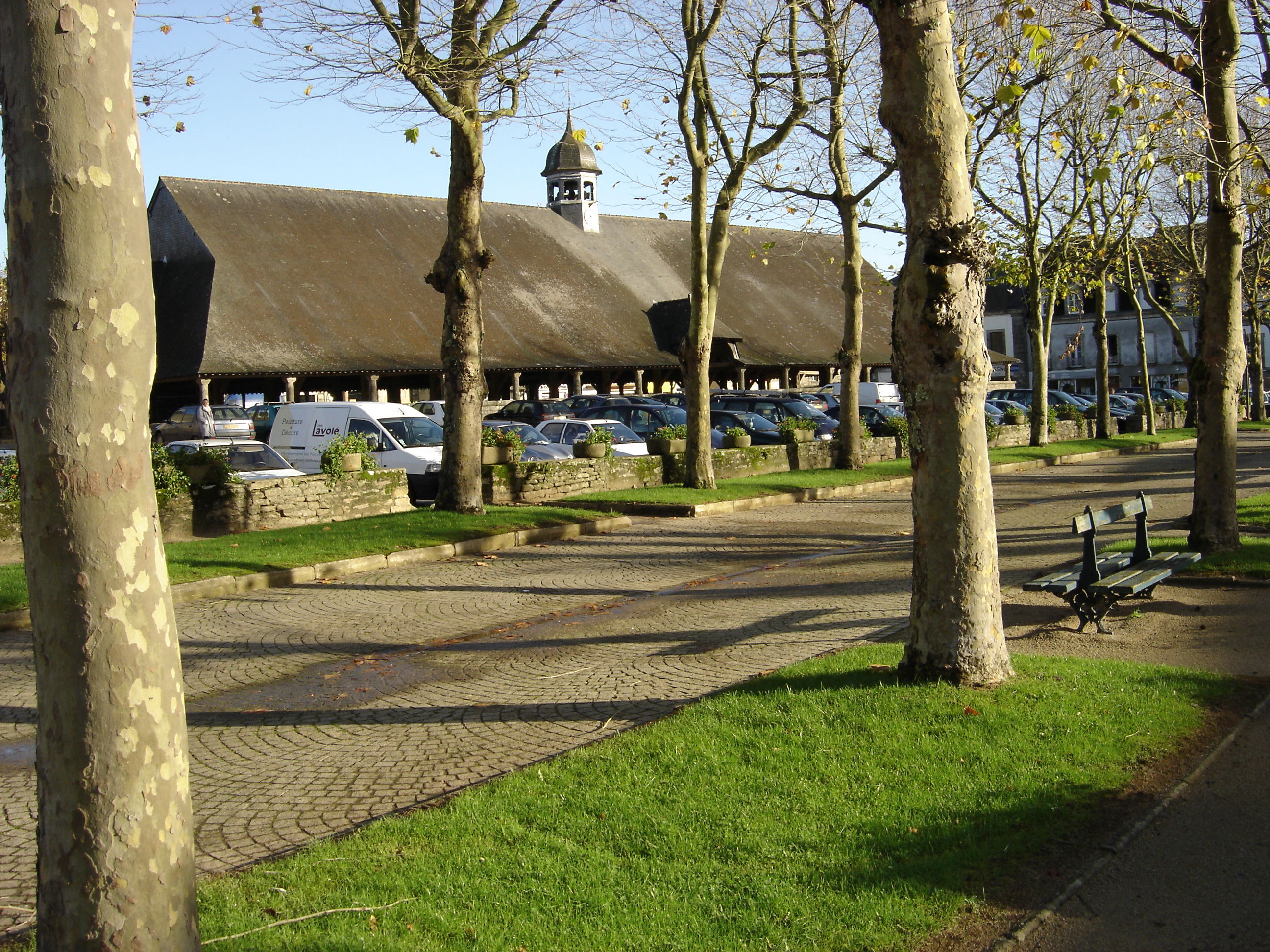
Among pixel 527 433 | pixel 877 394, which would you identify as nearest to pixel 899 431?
pixel 527 433

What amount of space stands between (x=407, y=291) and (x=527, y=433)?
19.7 meters

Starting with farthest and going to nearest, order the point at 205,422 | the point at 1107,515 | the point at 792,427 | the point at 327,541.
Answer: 1. the point at 205,422
2. the point at 792,427
3. the point at 327,541
4. the point at 1107,515

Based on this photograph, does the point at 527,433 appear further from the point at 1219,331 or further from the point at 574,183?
the point at 574,183

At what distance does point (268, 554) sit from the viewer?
13.2 metres

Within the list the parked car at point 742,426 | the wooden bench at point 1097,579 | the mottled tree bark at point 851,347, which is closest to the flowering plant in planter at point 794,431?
the mottled tree bark at point 851,347

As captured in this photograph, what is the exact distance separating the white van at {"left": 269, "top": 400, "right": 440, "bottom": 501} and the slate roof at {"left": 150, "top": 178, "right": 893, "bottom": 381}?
15252mm

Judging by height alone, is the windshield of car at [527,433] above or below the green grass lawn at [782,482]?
above

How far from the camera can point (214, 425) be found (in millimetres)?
36031

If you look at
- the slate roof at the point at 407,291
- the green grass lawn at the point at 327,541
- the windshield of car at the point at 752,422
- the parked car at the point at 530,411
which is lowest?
the green grass lawn at the point at 327,541

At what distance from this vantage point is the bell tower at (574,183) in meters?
52.9

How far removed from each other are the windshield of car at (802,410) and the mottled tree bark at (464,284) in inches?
631

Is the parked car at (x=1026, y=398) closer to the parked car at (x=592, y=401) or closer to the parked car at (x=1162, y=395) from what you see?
the parked car at (x=1162, y=395)

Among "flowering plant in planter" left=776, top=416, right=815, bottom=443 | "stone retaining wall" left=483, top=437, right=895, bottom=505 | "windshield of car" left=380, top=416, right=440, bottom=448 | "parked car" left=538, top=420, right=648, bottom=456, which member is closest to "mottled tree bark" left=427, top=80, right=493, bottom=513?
"stone retaining wall" left=483, top=437, right=895, bottom=505

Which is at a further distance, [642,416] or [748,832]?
[642,416]
